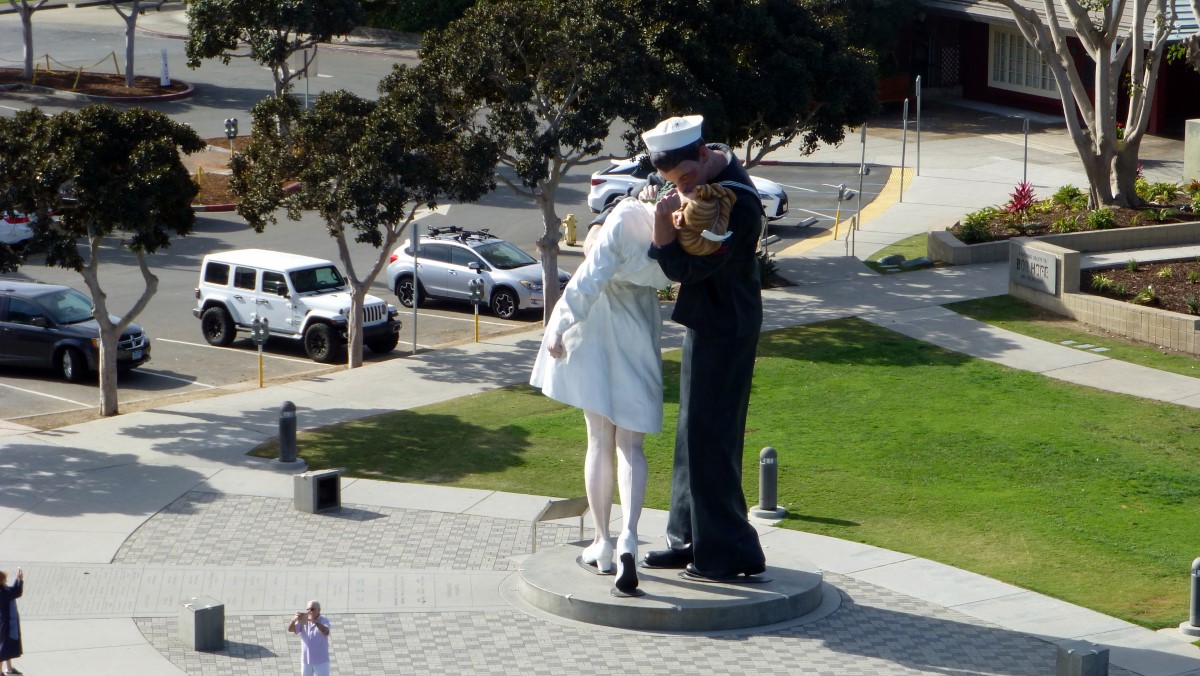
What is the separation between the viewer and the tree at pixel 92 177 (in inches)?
684

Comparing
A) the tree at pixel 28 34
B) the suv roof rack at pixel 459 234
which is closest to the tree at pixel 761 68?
the suv roof rack at pixel 459 234

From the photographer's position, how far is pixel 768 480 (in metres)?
13.9

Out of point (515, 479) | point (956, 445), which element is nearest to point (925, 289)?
point (956, 445)

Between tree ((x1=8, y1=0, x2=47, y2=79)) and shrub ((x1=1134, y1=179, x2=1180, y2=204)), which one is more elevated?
tree ((x1=8, y1=0, x2=47, y2=79))

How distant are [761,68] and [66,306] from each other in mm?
11851

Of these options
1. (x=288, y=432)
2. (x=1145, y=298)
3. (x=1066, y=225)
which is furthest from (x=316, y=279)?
(x=1066, y=225)

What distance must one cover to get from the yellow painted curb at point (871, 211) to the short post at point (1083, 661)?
61.8 ft

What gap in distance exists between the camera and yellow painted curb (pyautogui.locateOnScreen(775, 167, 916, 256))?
94.4 ft

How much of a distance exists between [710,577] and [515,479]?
495cm

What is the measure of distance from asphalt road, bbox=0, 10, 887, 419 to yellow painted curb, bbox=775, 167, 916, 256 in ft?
1.22

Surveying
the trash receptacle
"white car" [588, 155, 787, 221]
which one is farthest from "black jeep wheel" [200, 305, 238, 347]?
"white car" [588, 155, 787, 221]

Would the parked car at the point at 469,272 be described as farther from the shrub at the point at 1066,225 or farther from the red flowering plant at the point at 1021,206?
the shrub at the point at 1066,225

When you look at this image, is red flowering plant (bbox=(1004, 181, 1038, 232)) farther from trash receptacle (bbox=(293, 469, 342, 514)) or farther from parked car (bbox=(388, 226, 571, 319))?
trash receptacle (bbox=(293, 469, 342, 514))

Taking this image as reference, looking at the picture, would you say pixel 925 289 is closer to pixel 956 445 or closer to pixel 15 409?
pixel 956 445
